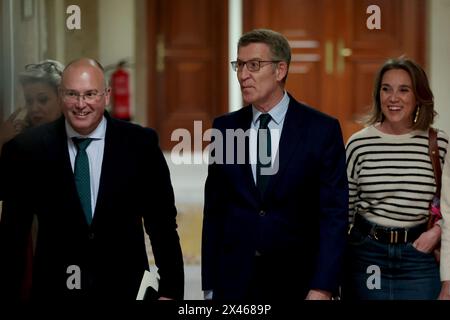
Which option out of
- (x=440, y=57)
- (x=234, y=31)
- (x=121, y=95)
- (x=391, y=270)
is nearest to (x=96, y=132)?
(x=391, y=270)

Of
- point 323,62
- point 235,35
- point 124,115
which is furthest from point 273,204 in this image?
point 124,115

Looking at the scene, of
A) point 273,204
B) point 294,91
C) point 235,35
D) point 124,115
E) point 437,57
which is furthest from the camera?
point 124,115

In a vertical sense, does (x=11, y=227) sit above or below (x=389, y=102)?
below

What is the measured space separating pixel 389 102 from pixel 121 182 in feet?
1.84

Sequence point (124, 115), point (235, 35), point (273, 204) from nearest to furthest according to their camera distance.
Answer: point (273, 204) → point (235, 35) → point (124, 115)

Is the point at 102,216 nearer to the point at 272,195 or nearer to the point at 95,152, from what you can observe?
the point at 95,152

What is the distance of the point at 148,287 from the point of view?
1.62 metres

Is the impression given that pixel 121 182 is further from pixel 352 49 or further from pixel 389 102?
pixel 352 49

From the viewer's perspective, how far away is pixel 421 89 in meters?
1.63

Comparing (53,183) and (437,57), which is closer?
(53,183)

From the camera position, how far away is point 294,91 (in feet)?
6.95

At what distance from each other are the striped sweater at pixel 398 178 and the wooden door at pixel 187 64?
0.89 metres

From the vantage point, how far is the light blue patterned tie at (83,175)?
1.64m
